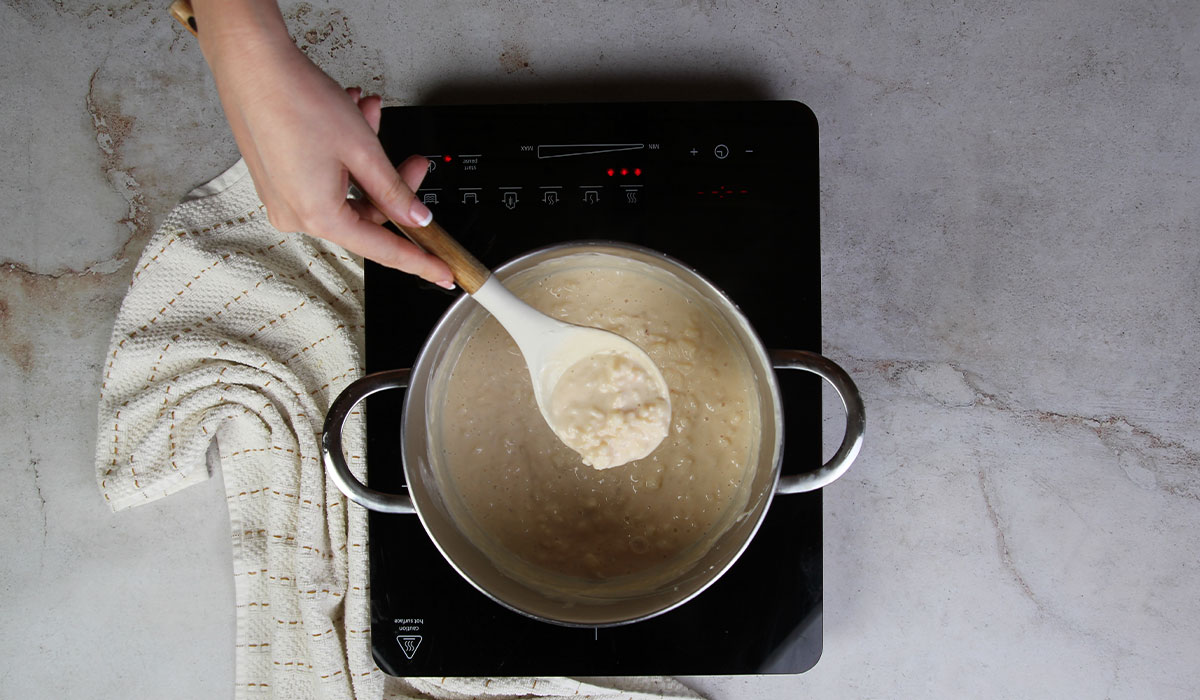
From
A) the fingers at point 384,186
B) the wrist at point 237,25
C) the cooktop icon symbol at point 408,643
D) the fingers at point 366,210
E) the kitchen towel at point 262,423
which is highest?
the wrist at point 237,25

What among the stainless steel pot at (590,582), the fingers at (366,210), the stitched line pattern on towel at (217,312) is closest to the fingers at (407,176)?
the fingers at (366,210)

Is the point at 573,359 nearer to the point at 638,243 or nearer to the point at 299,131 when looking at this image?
the point at 638,243

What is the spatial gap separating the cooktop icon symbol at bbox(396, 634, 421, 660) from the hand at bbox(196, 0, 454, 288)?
0.46 metres

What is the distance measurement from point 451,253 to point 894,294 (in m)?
0.54

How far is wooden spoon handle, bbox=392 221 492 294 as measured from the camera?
0.66m

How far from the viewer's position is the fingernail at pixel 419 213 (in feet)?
2.09

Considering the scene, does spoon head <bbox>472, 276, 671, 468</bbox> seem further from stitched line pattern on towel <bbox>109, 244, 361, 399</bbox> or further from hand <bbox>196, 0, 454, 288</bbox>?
stitched line pattern on towel <bbox>109, 244, 361, 399</bbox>

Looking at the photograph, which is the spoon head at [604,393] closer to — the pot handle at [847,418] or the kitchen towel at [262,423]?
the pot handle at [847,418]

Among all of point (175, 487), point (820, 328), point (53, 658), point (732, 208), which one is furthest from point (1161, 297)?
point (53, 658)

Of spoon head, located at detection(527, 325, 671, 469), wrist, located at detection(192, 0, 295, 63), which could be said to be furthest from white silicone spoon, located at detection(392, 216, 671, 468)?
wrist, located at detection(192, 0, 295, 63)

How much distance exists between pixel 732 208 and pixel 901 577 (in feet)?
1.60

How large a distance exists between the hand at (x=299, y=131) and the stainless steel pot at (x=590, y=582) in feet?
0.41

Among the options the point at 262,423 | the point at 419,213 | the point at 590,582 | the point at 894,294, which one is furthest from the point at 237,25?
the point at 894,294

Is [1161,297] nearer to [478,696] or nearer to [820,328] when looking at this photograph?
[820,328]
